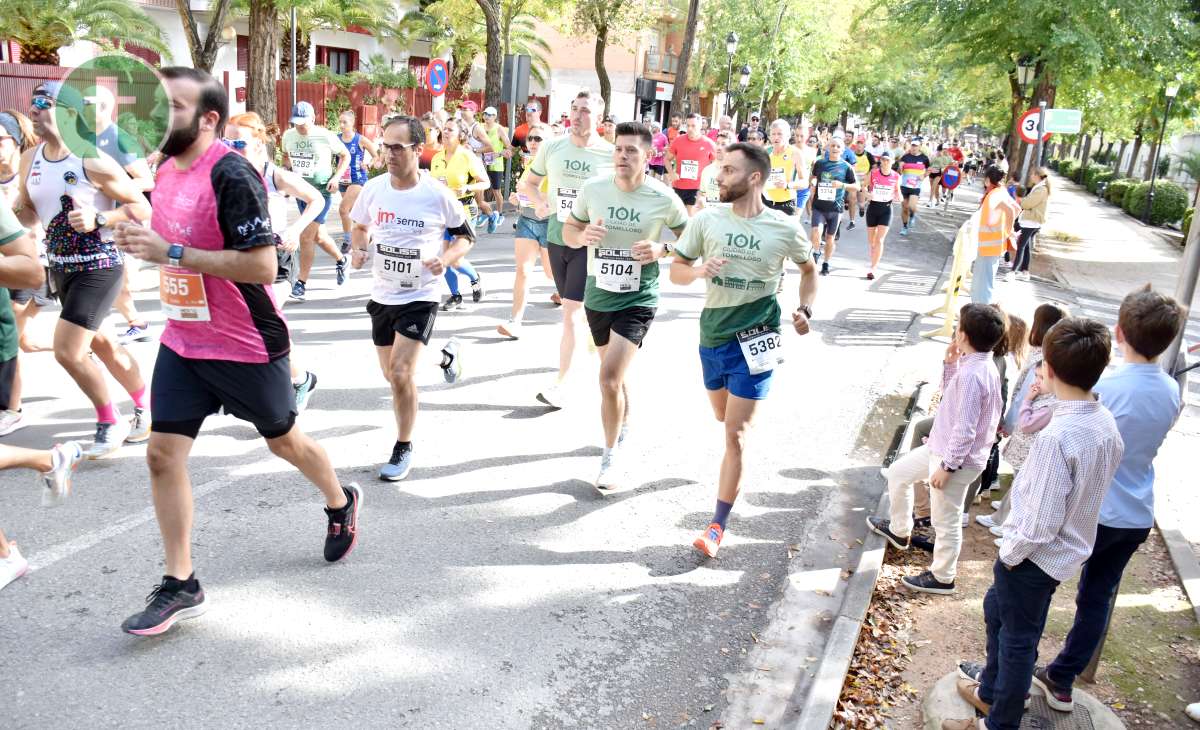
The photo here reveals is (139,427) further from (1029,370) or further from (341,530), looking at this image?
(1029,370)

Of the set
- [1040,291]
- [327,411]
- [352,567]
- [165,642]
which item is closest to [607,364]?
[352,567]

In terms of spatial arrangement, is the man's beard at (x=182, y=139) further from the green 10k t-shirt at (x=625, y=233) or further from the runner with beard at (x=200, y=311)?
the green 10k t-shirt at (x=625, y=233)

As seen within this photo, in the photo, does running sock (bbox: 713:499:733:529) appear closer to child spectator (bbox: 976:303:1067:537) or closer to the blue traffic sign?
child spectator (bbox: 976:303:1067:537)

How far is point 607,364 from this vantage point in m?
5.31

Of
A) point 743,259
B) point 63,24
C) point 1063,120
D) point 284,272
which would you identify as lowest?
point 284,272

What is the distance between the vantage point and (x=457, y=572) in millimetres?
4363

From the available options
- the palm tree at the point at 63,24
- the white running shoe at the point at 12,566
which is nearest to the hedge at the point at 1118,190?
the palm tree at the point at 63,24

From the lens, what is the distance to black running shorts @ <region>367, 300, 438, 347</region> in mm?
5234

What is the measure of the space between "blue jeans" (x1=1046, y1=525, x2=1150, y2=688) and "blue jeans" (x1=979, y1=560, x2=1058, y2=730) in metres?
0.48

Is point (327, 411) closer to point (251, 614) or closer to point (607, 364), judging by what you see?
point (607, 364)

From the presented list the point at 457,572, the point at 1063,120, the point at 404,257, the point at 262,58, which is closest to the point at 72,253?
the point at 404,257

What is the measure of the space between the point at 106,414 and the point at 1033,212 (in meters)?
14.4

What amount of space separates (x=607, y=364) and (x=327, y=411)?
7.34ft

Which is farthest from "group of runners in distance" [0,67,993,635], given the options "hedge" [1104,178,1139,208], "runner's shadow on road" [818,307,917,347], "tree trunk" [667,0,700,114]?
"hedge" [1104,178,1139,208]
